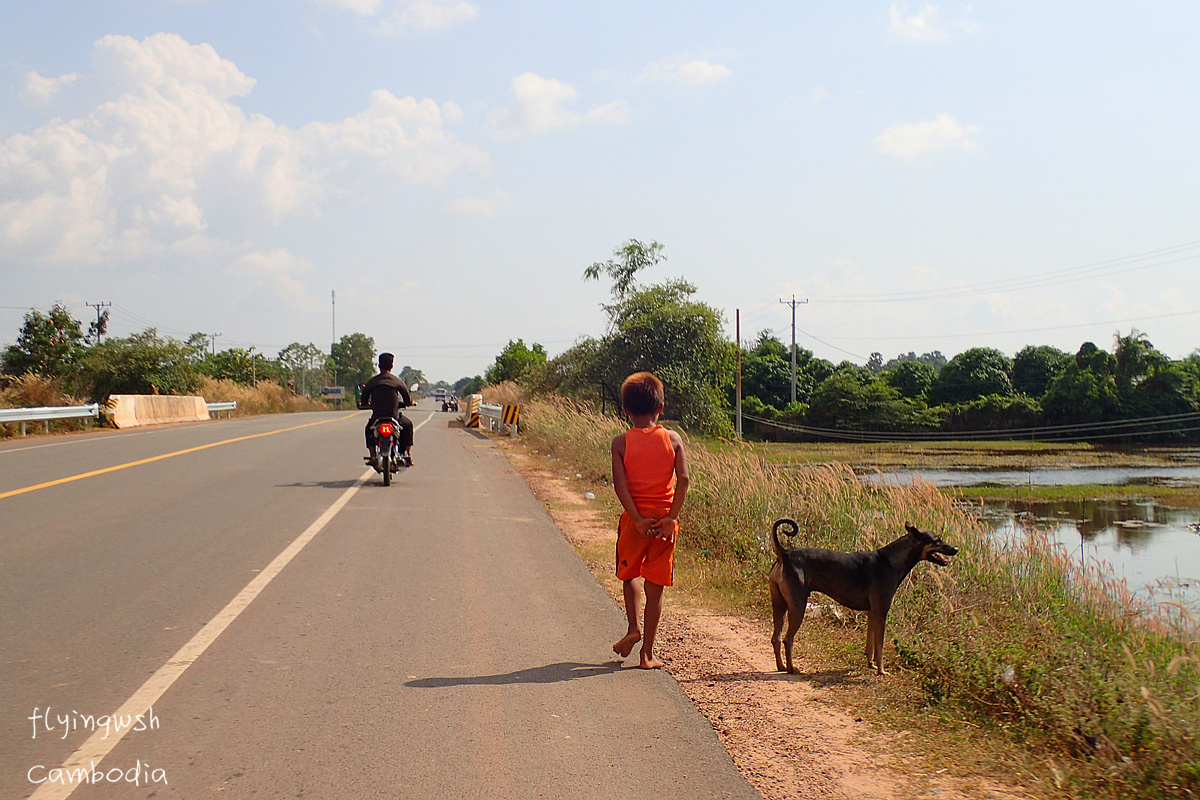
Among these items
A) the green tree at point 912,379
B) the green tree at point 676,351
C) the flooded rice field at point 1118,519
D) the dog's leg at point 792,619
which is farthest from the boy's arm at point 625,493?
the green tree at point 912,379

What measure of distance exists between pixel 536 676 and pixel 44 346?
174 ft

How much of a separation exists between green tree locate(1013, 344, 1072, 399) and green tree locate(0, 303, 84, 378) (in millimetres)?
62698

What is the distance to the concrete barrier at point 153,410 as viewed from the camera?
1254 inches

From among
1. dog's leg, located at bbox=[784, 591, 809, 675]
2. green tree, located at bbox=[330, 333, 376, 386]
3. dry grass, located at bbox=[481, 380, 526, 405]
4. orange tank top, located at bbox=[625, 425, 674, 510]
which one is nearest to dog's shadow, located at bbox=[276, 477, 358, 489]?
orange tank top, located at bbox=[625, 425, 674, 510]

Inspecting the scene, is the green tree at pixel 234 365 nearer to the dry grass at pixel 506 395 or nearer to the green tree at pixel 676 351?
the dry grass at pixel 506 395

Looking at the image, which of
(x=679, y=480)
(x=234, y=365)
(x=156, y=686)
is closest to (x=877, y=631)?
(x=679, y=480)

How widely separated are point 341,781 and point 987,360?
238 feet

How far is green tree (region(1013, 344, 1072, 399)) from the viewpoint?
228ft

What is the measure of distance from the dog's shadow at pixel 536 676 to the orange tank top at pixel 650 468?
39.7 inches

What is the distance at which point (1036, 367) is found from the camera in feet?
231

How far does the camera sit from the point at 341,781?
3.84 m

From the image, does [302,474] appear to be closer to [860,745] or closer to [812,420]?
[860,745]

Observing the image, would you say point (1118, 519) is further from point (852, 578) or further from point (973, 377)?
point (973, 377)

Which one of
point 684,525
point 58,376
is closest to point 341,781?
point 684,525
